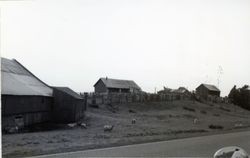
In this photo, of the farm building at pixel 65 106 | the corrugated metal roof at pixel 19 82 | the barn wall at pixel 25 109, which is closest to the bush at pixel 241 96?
the farm building at pixel 65 106

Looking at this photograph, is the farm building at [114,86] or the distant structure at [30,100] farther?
the farm building at [114,86]

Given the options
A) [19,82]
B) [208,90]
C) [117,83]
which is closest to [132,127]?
[19,82]

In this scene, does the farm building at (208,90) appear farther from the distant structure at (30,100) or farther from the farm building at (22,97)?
the farm building at (22,97)

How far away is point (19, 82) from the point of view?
2300cm

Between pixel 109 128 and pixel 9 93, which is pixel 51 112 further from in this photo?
pixel 109 128

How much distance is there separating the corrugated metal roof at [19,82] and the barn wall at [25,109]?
1.08 feet

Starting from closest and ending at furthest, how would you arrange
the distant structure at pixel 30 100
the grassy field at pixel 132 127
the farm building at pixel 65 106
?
the grassy field at pixel 132 127 → the distant structure at pixel 30 100 → the farm building at pixel 65 106

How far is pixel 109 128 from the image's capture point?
18422 millimetres

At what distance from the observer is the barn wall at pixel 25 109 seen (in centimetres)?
1886

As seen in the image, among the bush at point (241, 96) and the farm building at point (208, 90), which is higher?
the farm building at point (208, 90)

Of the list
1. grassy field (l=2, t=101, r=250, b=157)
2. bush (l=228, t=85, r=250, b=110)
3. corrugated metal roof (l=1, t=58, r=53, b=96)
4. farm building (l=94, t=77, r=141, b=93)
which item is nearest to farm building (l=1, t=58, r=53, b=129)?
corrugated metal roof (l=1, t=58, r=53, b=96)

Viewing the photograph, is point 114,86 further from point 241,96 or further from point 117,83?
point 241,96

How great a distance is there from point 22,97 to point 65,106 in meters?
5.12

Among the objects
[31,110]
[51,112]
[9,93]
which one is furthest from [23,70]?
[9,93]
